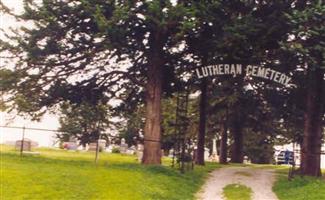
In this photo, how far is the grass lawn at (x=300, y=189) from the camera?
18.5 meters

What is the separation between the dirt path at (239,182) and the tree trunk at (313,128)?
188 centimetres

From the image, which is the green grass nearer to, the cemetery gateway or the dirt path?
the dirt path

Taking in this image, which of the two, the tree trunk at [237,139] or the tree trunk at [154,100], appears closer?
the tree trunk at [154,100]

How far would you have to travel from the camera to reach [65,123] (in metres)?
69.8

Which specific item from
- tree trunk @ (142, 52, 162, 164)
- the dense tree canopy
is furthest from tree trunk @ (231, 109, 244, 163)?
tree trunk @ (142, 52, 162, 164)

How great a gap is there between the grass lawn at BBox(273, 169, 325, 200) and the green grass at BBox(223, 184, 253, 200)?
1177 mm

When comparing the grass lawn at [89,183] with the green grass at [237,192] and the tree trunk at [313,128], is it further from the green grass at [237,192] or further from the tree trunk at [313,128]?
the tree trunk at [313,128]

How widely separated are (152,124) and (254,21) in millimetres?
6742

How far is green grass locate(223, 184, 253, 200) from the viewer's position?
19.2m

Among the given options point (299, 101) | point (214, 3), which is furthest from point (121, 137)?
point (214, 3)

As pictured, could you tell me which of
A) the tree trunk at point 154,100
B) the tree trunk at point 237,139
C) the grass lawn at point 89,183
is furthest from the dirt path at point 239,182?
the tree trunk at point 237,139

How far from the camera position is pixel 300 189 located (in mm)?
20500

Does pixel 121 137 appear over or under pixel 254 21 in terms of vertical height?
under

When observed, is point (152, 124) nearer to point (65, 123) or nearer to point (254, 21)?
point (254, 21)
